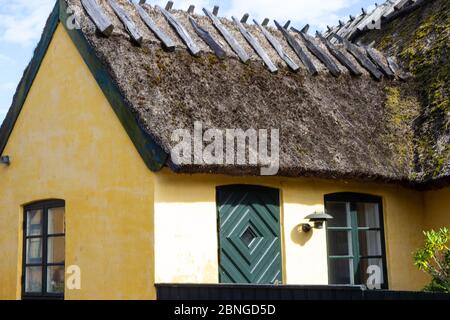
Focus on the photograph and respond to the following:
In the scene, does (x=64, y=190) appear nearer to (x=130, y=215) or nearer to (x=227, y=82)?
(x=130, y=215)

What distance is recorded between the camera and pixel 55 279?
10148 millimetres

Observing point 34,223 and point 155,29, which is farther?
point 34,223

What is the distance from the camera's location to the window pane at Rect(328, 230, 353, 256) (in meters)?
10.3

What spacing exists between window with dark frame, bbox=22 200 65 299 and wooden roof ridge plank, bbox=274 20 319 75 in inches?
174

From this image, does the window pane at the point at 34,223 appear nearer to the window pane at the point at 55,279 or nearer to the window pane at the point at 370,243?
the window pane at the point at 55,279

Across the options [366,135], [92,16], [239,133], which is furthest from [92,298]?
[366,135]

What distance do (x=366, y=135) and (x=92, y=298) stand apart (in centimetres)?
457

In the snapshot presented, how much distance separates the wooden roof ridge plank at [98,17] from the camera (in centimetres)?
961

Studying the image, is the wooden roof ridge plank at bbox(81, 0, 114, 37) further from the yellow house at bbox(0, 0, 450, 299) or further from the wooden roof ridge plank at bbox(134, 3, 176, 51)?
the wooden roof ridge plank at bbox(134, 3, 176, 51)

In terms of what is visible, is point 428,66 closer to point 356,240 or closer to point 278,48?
point 278,48

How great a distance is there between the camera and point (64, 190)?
396 inches

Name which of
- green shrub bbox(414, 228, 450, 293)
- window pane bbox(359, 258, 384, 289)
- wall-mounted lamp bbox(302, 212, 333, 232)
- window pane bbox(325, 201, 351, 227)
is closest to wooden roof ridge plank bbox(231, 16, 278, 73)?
window pane bbox(325, 201, 351, 227)

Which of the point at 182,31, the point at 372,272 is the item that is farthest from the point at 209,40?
the point at 372,272

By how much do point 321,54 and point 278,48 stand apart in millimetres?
856
